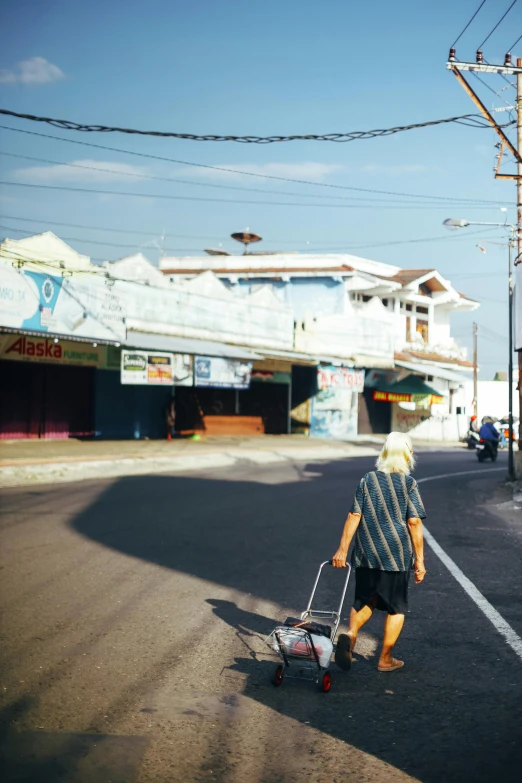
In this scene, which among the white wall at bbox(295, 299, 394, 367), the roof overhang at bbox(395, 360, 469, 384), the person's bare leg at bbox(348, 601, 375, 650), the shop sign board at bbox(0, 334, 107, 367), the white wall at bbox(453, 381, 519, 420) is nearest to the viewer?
the person's bare leg at bbox(348, 601, 375, 650)

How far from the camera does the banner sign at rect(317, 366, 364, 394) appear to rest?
37.3m

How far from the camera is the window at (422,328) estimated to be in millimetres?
51844

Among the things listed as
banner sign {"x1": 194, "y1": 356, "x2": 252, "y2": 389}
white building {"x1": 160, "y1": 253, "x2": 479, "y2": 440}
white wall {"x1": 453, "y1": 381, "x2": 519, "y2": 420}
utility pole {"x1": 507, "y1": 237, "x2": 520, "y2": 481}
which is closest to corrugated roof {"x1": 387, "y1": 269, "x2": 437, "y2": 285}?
white building {"x1": 160, "y1": 253, "x2": 479, "y2": 440}

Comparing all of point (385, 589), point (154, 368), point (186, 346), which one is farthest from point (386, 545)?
point (186, 346)

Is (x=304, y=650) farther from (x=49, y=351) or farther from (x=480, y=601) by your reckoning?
(x=49, y=351)

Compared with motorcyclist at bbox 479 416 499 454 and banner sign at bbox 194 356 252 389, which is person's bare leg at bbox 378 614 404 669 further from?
motorcyclist at bbox 479 416 499 454

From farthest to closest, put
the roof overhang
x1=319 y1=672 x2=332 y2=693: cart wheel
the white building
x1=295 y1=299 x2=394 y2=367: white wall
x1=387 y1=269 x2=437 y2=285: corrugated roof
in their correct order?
x1=387 y1=269 x2=437 y2=285: corrugated roof, the roof overhang, the white building, x1=295 y1=299 x2=394 y2=367: white wall, x1=319 y1=672 x2=332 y2=693: cart wheel

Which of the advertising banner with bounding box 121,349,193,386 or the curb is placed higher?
the advertising banner with bounding box 121,349,193,386

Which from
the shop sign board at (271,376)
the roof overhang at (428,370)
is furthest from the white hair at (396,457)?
the roof overhang at (428,370)

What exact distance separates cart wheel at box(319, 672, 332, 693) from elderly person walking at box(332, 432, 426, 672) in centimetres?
30

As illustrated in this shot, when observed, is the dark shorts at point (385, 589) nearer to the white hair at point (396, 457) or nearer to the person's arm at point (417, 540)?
the person's arm at point (417, 540)

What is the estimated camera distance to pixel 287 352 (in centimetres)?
3619

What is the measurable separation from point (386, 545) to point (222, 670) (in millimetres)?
1429

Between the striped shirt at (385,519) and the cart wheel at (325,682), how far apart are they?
83 centimetres
